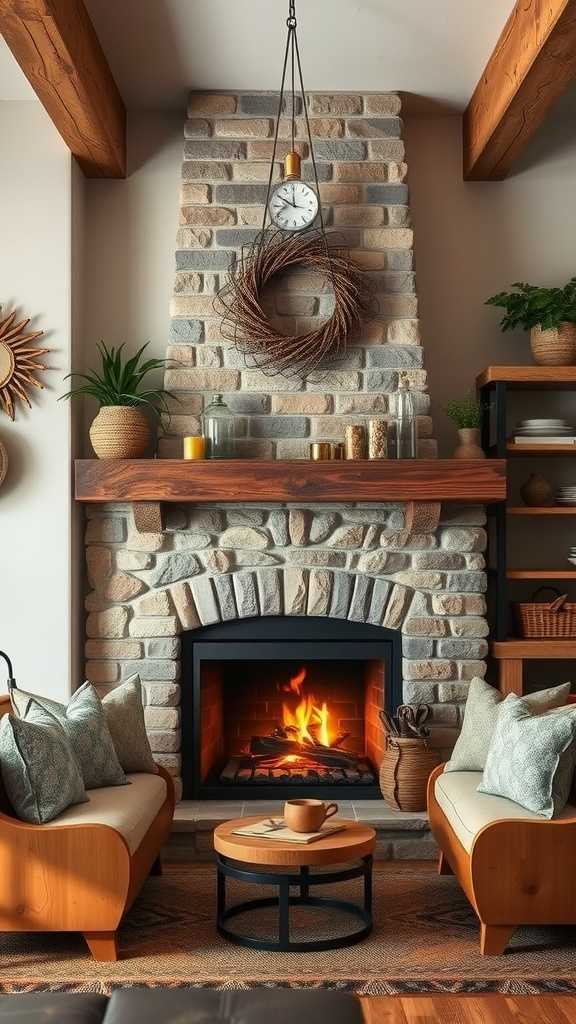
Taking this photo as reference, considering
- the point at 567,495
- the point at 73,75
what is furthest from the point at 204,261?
the point at 567,495

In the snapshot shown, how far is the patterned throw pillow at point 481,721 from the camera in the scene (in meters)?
3.68

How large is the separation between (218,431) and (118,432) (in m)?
0.40

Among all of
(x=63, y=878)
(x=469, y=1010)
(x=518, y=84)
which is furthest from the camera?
(x=518, y=84)

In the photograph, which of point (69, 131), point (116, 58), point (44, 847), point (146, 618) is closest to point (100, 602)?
point (146, 618)

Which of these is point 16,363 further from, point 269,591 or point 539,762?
point 539,762

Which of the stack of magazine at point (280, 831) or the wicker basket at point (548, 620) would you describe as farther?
the wicker basket at point (548, 620)

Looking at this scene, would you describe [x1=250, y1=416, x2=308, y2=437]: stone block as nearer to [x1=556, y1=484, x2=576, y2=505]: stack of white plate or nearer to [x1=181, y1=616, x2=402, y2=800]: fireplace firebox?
[x1=181, y1=616, x2=402, y2=800]: fireplace firebox

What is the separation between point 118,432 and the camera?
428cm

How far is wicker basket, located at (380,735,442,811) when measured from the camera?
4.23 meters

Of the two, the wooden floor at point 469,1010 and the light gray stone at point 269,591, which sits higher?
the light gray stone at point 269,591

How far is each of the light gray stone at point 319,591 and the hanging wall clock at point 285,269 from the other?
2.76ft

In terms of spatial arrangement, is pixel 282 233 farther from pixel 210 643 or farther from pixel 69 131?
pixel 210 643

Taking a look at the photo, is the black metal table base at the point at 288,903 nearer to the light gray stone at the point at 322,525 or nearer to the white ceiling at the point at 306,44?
the light gray stone at the point at 322,525

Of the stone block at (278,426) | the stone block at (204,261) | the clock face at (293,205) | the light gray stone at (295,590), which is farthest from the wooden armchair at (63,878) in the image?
the clock face at (293,205)
